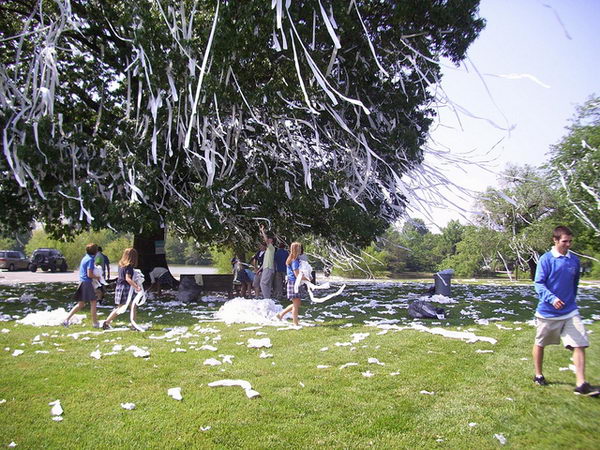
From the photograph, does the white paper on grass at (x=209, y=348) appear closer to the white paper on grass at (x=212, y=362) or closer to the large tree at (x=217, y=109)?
the white paper on grass at (x=212, y=362)

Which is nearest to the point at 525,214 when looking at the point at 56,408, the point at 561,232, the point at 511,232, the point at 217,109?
the point at 511,232

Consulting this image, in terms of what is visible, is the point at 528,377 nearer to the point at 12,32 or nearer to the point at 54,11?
the point at 54,11

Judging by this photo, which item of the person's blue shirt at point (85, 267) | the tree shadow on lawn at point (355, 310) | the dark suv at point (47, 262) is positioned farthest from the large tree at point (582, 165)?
the dark suv at point (47, 262)

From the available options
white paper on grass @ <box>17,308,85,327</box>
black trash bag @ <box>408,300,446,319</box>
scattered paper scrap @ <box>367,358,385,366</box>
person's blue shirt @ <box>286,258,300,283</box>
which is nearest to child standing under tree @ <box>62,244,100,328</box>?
white paper on grass @ <box>17,308,85,327</box>

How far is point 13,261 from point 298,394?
3509cm

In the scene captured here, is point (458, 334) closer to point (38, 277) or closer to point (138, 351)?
point (138, 351)

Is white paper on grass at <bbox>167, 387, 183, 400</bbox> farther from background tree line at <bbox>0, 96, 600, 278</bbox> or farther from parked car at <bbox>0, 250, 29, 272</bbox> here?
parked car at <bbox>0, 250, 29, 272</bbox>

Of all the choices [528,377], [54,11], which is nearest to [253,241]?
[54,11]

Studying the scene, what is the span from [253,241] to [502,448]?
13.9 m

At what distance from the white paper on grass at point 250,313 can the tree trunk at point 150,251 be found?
21.1 feet

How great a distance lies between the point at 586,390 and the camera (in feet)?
13.3

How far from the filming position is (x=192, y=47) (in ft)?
30.8

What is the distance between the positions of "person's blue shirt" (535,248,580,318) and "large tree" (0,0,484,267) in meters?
4.23

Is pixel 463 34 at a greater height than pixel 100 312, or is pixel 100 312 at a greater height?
pixel 463 34
